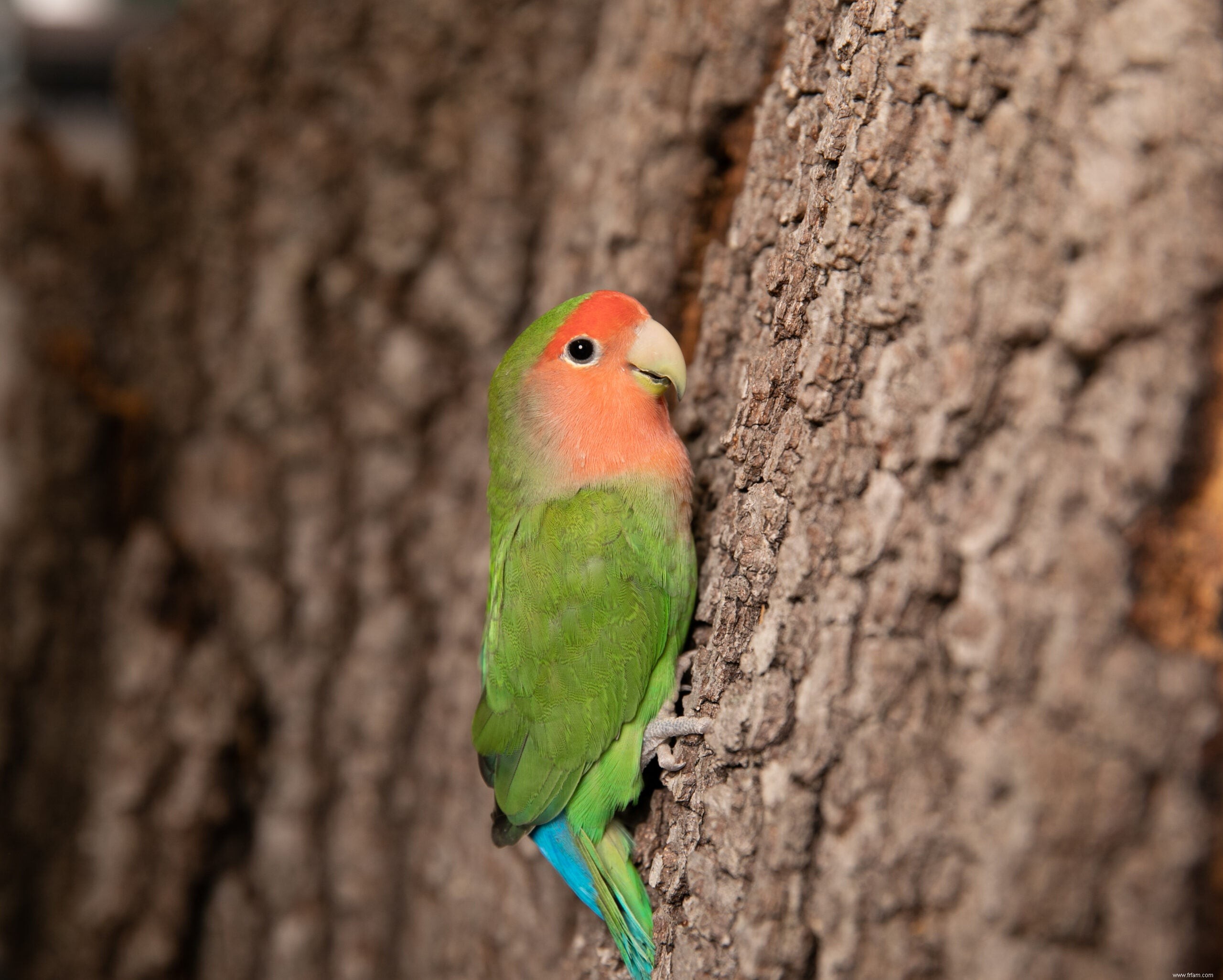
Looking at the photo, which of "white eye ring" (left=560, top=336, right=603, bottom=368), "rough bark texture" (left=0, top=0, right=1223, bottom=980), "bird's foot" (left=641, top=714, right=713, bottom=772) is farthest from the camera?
"white eye ring" (left=560, top=336, right=603, bottom=368)

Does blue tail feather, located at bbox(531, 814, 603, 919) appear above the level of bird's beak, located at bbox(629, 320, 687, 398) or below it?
below

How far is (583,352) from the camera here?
1982 mm

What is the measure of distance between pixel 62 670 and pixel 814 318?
9.79 ft

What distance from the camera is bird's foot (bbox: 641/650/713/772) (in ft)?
5.67

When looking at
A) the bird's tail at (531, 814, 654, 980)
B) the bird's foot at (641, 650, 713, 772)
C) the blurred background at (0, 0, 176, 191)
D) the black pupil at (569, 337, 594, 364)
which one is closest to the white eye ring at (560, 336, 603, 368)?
the black pupil at (569, 337, 594, 364)

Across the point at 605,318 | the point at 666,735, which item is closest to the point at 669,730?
the point at 666,735

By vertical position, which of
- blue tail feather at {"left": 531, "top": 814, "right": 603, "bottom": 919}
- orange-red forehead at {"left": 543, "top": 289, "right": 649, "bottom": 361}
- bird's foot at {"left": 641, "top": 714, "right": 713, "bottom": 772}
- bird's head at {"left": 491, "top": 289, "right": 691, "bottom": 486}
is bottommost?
blue tail feather at {"left": 531, "top": 814, "right": 603, "bottom": 919}

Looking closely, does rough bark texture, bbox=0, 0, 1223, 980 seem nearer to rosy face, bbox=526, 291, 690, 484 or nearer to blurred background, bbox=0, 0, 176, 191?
rosy face, bbox=526, 291, 690, 484

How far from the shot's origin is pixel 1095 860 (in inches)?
43.0

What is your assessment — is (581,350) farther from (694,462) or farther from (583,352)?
(694,462)

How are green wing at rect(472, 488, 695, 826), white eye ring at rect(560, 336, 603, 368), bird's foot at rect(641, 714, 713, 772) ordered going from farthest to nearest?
white eye ring at rect(560, 336, 603, 368) < green wing at rect(472, 488, 695, 826) < bird's foot at rect(641, 714, 713, 772)

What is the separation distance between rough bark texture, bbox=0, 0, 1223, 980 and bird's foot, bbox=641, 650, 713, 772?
48 millimetres

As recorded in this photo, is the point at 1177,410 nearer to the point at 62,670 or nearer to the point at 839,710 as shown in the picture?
the point at 839,710

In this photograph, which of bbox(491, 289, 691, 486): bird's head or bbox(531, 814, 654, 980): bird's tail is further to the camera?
bbox(491, 289, 691, 486): bird's head
